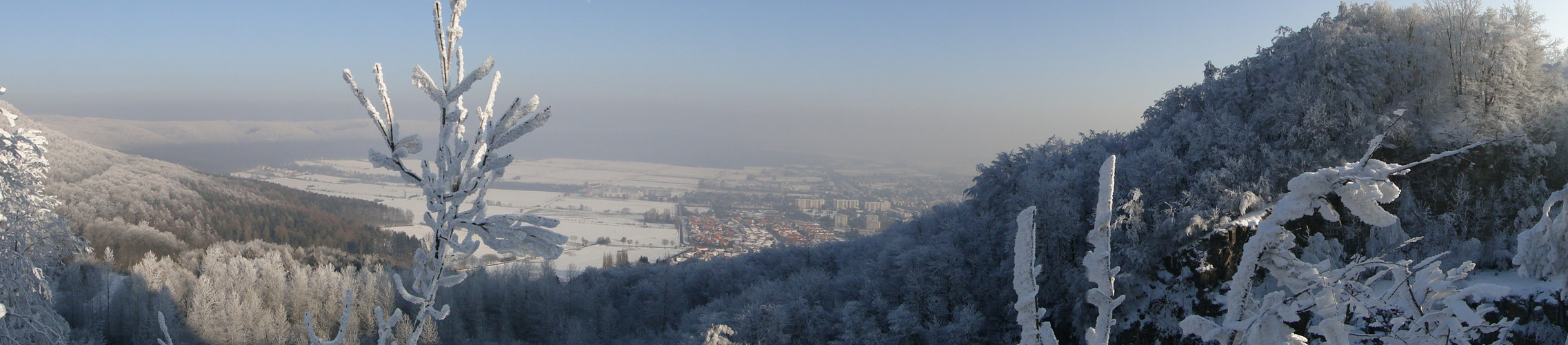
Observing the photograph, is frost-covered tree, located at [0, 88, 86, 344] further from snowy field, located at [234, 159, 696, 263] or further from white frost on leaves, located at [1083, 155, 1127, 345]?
snowy field, located at [234, 159, 696, 263]

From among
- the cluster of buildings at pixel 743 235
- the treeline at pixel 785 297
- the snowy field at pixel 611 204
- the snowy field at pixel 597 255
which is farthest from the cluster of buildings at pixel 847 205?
the treeline at pixel 785 297

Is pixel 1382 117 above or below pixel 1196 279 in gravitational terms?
above

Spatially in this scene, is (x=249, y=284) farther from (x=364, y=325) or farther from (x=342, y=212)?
(x=342, y=212)

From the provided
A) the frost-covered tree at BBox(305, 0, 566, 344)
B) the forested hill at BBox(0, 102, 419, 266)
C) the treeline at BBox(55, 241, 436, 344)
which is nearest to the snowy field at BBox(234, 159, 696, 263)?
the forested hill at BBox(0, 102, 419, 266)

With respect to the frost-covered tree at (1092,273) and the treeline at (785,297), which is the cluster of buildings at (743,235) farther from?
the frost-covered tree at (1092,273)

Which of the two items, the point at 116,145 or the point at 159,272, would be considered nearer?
the point at 159,272

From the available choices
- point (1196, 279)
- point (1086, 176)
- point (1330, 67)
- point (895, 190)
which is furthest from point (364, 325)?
point (895, 190)

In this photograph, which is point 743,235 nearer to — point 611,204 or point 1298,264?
point 611,204
